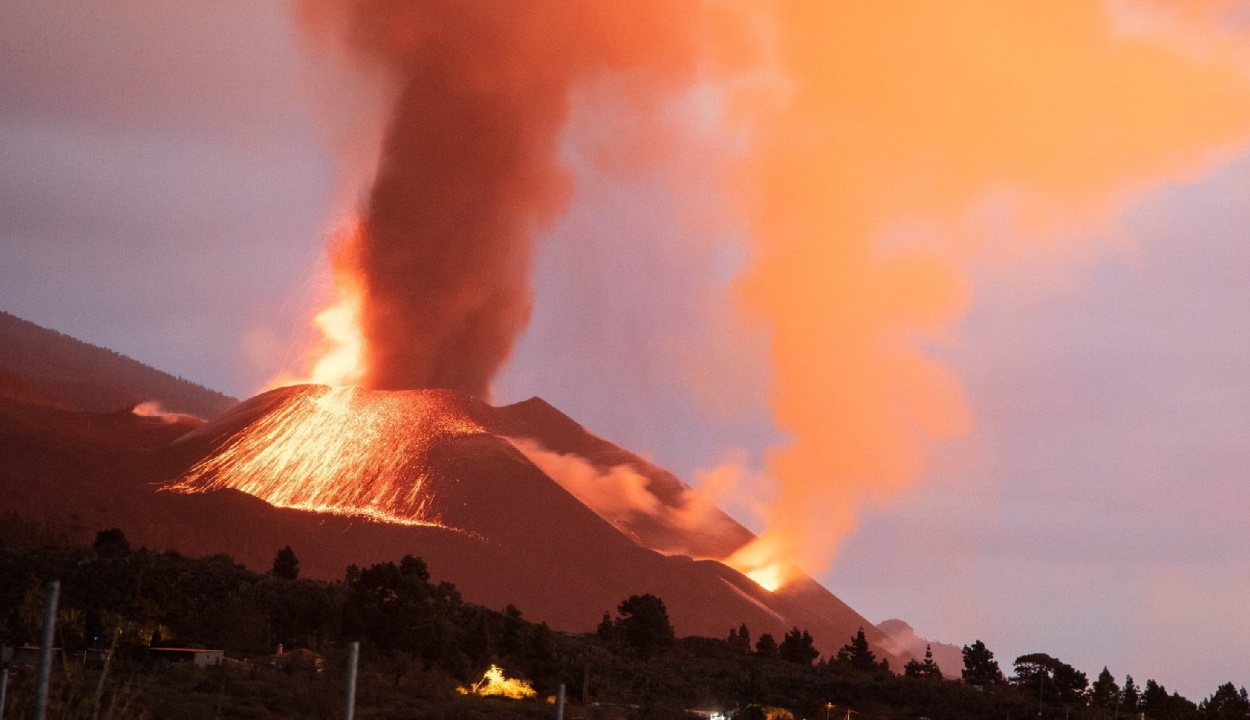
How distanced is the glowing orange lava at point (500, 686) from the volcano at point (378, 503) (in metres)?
50.4

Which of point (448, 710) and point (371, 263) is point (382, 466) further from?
point (448, 710)

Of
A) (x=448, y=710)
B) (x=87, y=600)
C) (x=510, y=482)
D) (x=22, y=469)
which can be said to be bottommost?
(x=448, y=710)

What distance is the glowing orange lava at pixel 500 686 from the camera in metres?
57.9

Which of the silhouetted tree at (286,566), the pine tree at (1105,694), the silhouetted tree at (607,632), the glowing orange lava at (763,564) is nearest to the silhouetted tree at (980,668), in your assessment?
the pine tree at (1105,694)

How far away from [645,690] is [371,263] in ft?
285

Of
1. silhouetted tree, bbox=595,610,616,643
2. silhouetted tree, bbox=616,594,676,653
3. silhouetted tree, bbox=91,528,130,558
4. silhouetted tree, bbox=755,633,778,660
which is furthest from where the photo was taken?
silhouetted tree, bbox=755,633,778,660

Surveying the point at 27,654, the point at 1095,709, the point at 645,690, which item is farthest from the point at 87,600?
the point at 1095,709

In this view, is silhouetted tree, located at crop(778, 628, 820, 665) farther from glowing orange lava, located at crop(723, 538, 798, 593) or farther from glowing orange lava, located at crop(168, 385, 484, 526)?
glowing orange lava, located at crop(723, 538, 798, 593)

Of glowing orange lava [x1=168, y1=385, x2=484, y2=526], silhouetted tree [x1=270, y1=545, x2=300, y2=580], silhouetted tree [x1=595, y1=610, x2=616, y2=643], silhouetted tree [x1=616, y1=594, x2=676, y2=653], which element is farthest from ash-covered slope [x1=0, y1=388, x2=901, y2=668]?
silhouetted tree [x1=616, y1=594, x2=676, y2=653]

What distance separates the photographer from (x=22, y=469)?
115750mm

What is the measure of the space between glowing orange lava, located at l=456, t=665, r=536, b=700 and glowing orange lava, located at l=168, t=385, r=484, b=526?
68690 millimetres

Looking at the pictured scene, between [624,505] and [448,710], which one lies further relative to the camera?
[624,505]

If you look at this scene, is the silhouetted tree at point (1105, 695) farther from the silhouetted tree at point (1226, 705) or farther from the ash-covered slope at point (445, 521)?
the ash-covered slope at point (445, 521)

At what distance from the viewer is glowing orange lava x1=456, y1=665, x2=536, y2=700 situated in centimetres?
5788
